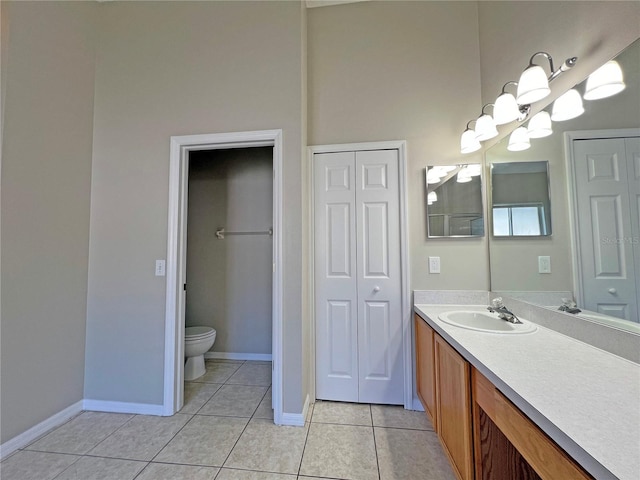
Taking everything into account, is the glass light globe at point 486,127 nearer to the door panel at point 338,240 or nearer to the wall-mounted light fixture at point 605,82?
the wall-mounted light fixture at point 605,82

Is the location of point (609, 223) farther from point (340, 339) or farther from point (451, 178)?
point (340, 339)

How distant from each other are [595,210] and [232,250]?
2.94 meters

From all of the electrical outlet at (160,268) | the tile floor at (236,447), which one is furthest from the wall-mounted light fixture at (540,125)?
the electrical outlet at (160,268)

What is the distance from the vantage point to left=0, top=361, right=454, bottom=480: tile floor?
4.62ft

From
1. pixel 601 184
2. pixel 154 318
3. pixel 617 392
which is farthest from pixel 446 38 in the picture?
pixel 154 318

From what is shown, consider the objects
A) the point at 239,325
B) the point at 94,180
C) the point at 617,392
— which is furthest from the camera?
the point at 239,325

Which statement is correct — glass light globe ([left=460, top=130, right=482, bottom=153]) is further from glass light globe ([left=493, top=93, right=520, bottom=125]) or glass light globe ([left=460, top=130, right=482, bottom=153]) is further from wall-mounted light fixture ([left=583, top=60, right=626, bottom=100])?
wall-mounted light fixture ([left=583, top=60, right=626, bottom=100])

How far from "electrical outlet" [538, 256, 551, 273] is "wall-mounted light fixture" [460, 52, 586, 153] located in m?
0.65

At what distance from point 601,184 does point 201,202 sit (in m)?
3.28

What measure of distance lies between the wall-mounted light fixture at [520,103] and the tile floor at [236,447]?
6.27 ft

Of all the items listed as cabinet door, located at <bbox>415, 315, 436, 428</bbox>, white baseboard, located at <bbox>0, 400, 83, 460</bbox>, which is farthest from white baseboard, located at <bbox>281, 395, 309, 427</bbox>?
white baseboard, located at <bbox>0, 400, 83, 460</bbox>

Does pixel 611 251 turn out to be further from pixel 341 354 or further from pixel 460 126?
pixel 341 354

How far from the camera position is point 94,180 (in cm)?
207

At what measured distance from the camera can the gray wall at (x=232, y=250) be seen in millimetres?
3047
